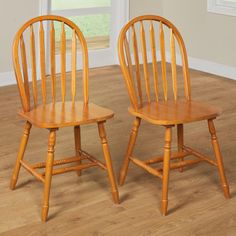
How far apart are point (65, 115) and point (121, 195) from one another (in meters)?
0.48

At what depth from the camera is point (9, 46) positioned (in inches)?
190

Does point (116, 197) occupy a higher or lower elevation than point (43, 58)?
lower

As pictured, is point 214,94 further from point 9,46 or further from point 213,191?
point 213,191

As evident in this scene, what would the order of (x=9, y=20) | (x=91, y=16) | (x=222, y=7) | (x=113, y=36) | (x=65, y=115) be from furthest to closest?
1. (x=113, y=36)
2. (x=91, y=16)
3. (x=222, y=7)
4. (x=9, y=20)
5. (x=65, y=115)

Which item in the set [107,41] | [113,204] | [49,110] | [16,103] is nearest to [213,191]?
[113,204]

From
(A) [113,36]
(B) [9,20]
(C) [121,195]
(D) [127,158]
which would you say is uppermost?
(B) [9,20]

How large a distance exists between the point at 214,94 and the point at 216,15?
0.95 m

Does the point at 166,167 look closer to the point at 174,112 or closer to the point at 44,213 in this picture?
the point at 174,112

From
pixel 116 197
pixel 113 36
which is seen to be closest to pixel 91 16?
pixel 113 36

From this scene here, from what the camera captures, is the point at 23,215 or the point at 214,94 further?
the point at 214,94

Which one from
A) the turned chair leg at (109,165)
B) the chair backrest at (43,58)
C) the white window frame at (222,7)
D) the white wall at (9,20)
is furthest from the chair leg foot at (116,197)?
the white window frame at (222,7)

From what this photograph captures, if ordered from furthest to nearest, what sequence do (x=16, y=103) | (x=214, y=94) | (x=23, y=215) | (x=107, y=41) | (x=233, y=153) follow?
(x=107, y=41)
(x=214, y=94)
(x=16, y=103)
(x=233, y=153)
(x=23, y=215)

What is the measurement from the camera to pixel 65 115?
2619 millimetres

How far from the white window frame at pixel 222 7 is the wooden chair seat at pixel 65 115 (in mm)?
2777
